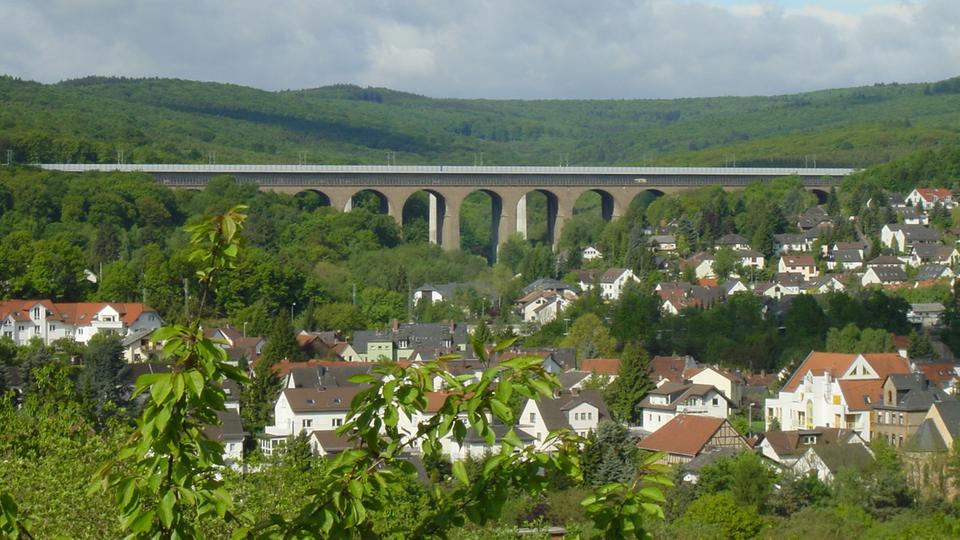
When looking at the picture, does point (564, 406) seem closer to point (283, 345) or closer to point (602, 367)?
point (602, 367)

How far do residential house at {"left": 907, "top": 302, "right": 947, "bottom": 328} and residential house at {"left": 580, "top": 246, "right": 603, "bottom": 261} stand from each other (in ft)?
63.6

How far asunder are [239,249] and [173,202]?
63965mm

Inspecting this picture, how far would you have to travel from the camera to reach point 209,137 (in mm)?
119500

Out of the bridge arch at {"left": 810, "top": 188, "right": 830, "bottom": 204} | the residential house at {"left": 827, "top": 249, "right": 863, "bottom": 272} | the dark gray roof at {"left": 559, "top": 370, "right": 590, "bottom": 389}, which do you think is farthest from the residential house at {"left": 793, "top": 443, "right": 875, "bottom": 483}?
the bridge arch at {"left": 810, "top": 188, "right": 830, "bottom": 204}

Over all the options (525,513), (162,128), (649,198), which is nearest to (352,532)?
(525,513)

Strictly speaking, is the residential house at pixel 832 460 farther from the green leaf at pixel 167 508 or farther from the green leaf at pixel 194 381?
the green leaf at pixel 194 381

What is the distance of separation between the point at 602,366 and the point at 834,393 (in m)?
7.50

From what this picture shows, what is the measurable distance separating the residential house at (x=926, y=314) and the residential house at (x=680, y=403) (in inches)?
519

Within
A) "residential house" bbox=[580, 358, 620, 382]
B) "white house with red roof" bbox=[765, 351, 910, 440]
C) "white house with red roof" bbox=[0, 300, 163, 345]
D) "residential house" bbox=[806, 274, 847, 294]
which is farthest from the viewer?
"residential house" bbox=[806, 274, 847, 294]

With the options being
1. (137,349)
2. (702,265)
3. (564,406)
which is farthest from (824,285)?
(137,349)

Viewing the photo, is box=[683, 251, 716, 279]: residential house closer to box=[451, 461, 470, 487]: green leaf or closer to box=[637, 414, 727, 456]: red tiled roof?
box=[637, 414, 727, 456]: red tiled roof

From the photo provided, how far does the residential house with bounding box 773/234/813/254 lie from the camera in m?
67.1

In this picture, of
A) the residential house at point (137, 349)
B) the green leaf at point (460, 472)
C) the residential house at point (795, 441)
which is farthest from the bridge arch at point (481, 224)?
the green leaf at point (460, 472)

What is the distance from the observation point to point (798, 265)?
63844 mm
